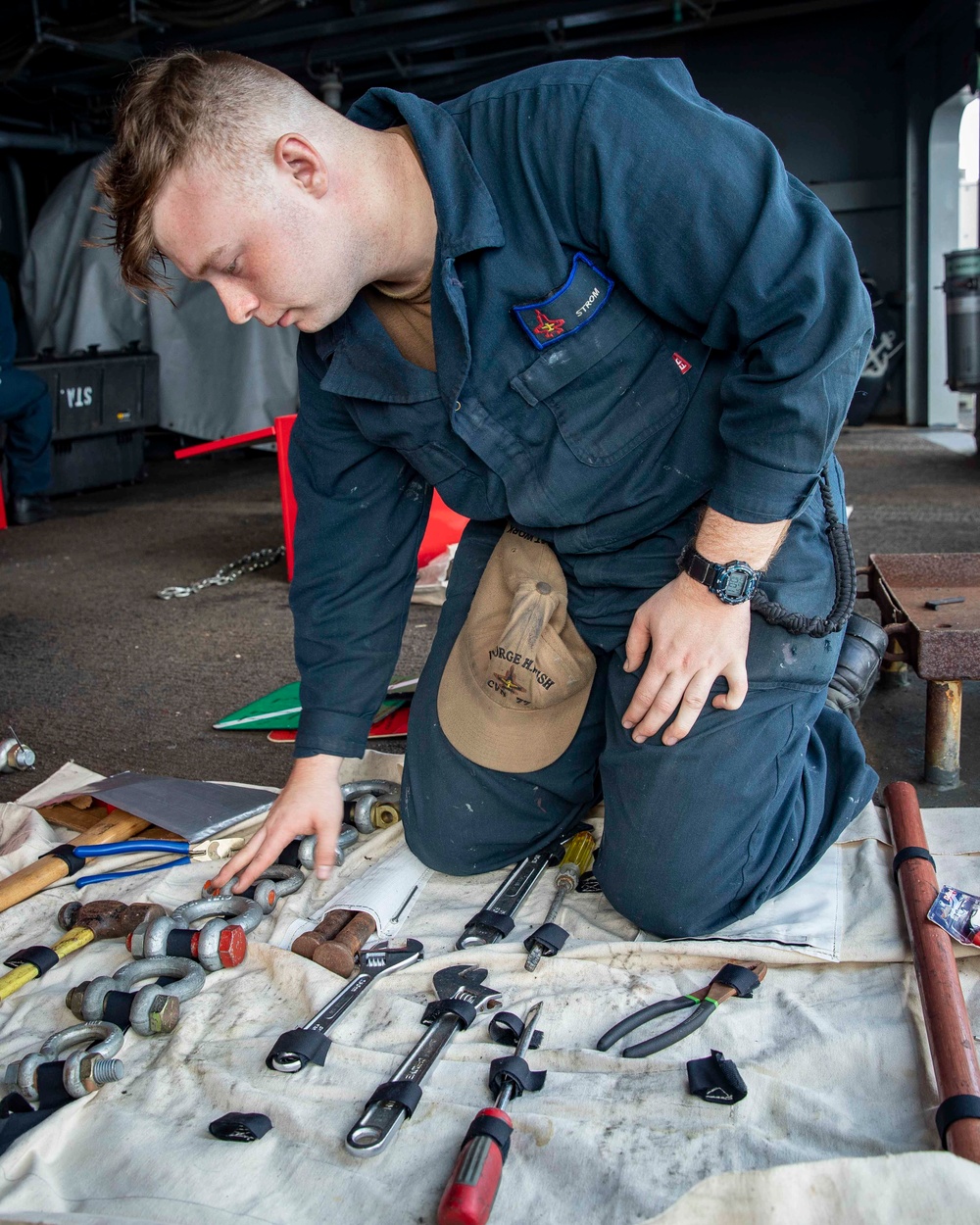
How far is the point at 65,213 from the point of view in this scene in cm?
800

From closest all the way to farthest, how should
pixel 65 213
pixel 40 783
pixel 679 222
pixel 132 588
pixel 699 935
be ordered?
pixel 679 222 < pixel 699 935 < pixel 40 783 < pixel 132 588 < pixel 65 213

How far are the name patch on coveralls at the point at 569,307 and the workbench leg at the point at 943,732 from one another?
1.06 meters

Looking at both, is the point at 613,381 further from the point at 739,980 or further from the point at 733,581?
the point at 739,980

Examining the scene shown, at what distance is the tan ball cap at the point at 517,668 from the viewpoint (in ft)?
5.66

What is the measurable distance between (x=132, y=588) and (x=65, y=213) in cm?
500

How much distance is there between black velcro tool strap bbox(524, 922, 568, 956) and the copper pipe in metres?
0.47

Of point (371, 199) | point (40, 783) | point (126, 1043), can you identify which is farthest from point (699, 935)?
point (40, 783)

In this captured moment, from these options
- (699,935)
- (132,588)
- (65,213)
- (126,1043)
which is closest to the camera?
(126,1043)

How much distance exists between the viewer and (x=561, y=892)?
5.69 ft

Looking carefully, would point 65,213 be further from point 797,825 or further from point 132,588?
point 797,825

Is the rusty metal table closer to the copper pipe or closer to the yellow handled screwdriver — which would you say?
the copper pipe

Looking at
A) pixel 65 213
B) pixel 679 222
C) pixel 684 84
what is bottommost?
pixel 679 222

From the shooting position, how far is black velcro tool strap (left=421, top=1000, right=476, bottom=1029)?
55.3 inches

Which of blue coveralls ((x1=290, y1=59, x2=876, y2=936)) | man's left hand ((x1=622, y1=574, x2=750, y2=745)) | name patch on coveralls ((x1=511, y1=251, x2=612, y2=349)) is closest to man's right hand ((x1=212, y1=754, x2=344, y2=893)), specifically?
blue coveralls ((x1=290, y1=59, x2=876, y2=936))
